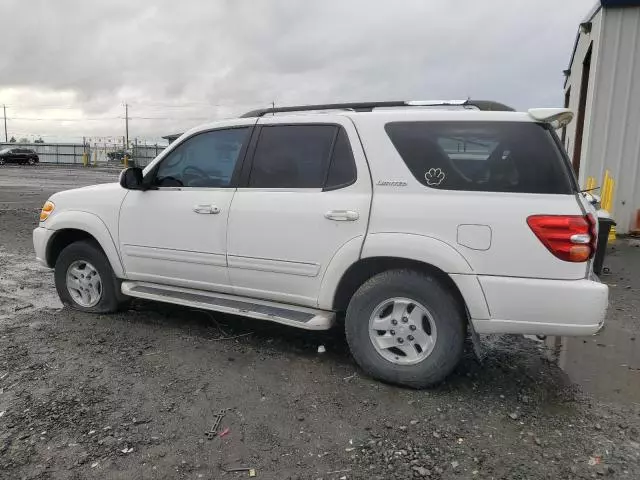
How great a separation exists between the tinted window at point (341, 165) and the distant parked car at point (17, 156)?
4842 cm

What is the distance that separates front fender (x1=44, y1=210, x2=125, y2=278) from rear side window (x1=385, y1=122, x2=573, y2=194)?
275 centimetres

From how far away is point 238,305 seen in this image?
423 cm

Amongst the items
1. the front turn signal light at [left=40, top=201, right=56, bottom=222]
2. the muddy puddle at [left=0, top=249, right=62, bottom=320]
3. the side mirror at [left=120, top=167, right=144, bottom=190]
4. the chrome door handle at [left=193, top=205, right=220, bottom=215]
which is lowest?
the muddy puddle at [left=0, top=249, right=62, bottom=320]

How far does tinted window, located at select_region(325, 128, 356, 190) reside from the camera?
377 cm

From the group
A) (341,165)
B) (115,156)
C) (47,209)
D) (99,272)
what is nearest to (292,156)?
(341,165)

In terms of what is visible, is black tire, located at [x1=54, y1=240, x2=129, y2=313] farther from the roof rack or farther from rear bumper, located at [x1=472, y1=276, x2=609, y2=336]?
rear bumper, located at [x1=472, y1=276, x2=609, y2=336]

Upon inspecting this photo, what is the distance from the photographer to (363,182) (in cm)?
370

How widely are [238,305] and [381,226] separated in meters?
1.39

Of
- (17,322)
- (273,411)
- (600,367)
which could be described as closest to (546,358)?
(600,367)

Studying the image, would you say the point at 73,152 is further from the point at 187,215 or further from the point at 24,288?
the point at 187,215

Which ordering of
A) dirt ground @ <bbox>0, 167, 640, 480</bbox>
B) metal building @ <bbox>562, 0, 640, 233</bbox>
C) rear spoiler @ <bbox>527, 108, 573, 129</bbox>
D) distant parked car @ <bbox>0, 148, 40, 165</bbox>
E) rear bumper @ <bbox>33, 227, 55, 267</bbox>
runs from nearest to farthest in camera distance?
dirt ground @ <bbox>0, 167, 640, 480</bbox>
rear spoiler @ <bbox>527, 108, 573, 129</bbox>
rear bumper @ <bbox>33, 227, 55, 267</bbox>
metal building @ <bbox>562, 0, 640, 233</bbox>
distant parked car @ <bbox>0, 148, 40, 165</bbox>

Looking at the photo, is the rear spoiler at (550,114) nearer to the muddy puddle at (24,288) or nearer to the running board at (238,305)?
the running board at (238,305)

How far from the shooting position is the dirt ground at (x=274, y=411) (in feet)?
9.13

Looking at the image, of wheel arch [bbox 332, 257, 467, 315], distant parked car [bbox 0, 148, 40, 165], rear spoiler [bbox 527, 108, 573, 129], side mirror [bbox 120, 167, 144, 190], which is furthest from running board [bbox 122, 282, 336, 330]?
distant parked car [bbox 0, 148, 40, 165]
